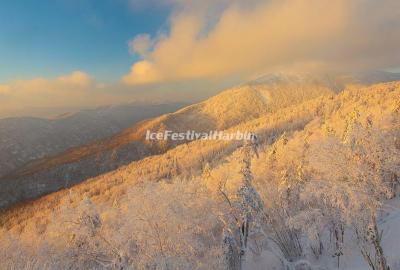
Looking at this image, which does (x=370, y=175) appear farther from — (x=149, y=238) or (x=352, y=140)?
(x=149, y=238)

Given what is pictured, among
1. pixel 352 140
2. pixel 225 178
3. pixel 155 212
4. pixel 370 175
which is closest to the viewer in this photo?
pixel 370 175

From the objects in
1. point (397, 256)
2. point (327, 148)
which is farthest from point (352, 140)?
point (397, 256)

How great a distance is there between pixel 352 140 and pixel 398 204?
15.3 m

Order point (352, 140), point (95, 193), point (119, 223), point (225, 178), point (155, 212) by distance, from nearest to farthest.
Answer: point (352, 140)
point (155, 212)
point (119, 223)
point (225, 178)
point (95, 193)

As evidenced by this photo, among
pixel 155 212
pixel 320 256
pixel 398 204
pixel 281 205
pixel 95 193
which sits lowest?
pixel 95 193

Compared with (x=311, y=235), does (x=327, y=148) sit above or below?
above

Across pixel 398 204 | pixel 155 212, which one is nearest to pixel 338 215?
pixel 398 204

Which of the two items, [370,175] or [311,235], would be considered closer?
[370,175]

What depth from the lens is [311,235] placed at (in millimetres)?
31984

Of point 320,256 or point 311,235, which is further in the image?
point 320,256

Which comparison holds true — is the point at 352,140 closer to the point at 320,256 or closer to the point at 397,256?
the point at 397,256

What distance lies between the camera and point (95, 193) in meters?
164

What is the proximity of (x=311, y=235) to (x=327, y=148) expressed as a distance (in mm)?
7855

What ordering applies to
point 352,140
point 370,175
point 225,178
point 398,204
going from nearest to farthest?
1. point 370,175
2. point 352,140
3. point 398,204
4. point 225,178
